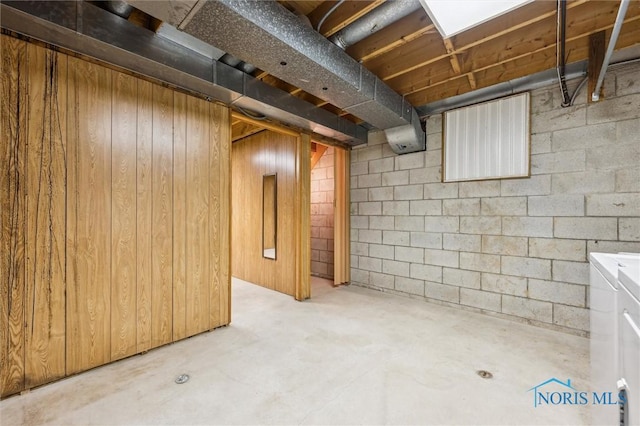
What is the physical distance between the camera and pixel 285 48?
1.90 metres

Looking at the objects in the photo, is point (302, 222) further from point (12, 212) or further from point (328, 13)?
point (12, 212)

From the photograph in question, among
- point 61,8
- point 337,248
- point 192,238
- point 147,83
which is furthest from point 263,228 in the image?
point 61,8

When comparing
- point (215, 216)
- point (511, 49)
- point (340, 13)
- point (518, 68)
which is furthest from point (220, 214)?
point (518, 68)

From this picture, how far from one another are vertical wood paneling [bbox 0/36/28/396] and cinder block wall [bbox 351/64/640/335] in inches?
151

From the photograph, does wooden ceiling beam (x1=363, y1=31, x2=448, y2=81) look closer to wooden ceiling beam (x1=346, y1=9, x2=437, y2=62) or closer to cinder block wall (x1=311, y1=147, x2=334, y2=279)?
wooden ceiling beam (x1=346, y1=9, x2=437, y2=62)

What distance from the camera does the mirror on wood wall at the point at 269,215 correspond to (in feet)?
14.1

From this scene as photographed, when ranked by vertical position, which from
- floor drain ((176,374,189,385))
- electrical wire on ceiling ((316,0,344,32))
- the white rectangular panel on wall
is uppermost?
electrical wire on ceiling ((316,0,344,32))

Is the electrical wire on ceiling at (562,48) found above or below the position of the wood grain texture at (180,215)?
above

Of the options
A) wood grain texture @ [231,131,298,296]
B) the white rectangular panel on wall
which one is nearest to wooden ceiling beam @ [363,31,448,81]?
the white rectangular panel on wall

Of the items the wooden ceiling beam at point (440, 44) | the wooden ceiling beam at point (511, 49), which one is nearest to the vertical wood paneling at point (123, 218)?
the wooden ceiling beam at point (440, 44)

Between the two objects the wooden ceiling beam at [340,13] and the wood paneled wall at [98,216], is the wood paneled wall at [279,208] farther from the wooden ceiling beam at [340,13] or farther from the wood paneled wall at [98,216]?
the wooden ceiling beam at [340,13]

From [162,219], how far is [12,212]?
2.99 ft

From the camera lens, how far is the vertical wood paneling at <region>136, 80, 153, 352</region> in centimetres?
234

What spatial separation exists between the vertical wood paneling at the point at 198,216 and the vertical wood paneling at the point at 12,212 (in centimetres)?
109
